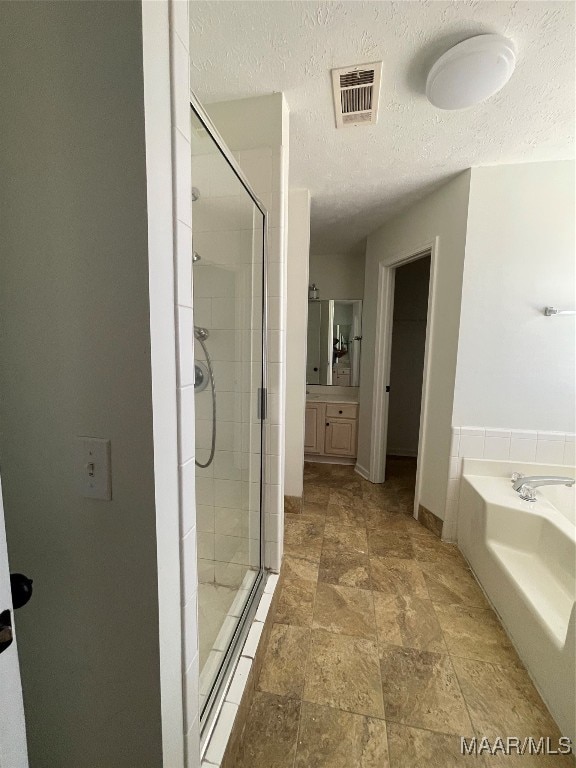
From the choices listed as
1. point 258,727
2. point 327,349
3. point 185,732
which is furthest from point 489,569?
point 327,349

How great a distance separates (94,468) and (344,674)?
1.39 metres

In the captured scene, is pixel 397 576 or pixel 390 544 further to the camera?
pixel 390 544

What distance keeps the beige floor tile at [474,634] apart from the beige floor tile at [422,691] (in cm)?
11

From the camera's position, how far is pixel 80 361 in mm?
548

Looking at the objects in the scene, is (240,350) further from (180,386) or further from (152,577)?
(152,577)

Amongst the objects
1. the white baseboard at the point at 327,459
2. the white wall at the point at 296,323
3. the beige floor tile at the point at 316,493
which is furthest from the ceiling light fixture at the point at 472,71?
the white baseboard at the point at 327,459

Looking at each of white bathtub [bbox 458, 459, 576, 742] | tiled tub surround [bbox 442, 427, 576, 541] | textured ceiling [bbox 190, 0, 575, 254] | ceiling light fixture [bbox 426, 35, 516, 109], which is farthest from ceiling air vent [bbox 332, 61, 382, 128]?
white bathtub [bbox 458, 459, 576, 742]

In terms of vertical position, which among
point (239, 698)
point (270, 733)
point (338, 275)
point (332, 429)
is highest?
point (338, 275)

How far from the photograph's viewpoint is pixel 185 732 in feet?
2.31

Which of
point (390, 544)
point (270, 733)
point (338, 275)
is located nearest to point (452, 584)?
point (390, 544)

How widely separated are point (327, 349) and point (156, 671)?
333 cm

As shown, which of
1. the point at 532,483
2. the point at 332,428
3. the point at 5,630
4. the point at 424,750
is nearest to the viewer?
the point at 5,630

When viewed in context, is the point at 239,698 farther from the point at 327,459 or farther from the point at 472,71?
the point at 327,459

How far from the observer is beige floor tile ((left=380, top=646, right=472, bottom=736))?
110 centimetres
